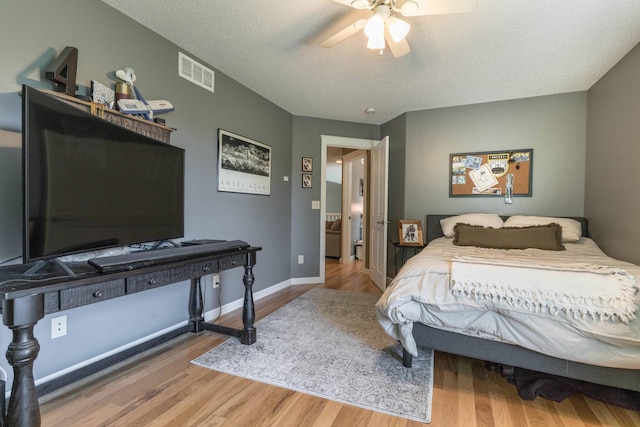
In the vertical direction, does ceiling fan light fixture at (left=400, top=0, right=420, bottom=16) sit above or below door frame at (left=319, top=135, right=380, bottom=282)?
above

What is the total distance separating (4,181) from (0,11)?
0.84m

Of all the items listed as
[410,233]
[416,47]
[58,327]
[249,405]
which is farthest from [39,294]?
[410,233]

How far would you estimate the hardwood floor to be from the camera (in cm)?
142

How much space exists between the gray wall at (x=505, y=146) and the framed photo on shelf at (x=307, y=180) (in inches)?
51.4

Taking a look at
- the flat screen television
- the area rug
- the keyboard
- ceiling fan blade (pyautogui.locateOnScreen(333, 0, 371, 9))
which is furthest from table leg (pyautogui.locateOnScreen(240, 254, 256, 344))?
ceiling fan blade (pyautogui.locateOnScreen(333, 0, 371, 9))

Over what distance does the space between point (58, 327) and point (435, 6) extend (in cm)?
277

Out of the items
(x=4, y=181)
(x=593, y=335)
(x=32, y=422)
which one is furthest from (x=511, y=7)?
(x=32, y=422)

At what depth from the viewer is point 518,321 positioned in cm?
153

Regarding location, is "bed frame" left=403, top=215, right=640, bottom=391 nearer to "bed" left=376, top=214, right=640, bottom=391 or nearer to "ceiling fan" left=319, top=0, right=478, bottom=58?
"bed" left=376, top=214, right=640, bottom=391

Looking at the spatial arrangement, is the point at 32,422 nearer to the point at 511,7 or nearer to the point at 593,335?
the point at 593,335

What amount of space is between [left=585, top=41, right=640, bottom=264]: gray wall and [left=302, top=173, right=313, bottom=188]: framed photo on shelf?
312 cm

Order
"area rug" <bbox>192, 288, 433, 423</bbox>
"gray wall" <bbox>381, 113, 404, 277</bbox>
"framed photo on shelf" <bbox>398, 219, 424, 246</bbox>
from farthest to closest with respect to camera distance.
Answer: "gray wall" <bbox>381, 113, 404, 277</bbox>, "framed photo on shelf" <bbox>398, 219, 424, 246</bbox>, "area rug" <bbox>192, 288, 433, 423</bbox>

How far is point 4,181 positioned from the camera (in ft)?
4.76

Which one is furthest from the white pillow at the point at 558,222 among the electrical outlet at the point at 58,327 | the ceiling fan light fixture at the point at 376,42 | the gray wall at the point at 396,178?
the electrical outlet at the point at 58,327
